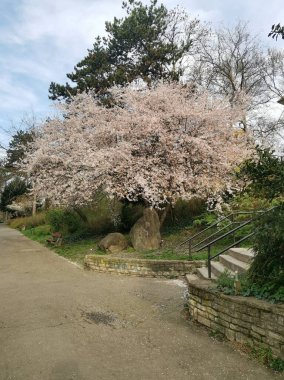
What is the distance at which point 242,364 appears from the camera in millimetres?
4355

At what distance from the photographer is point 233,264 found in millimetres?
6902

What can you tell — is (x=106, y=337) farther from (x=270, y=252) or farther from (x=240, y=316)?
(x=270, y=252)

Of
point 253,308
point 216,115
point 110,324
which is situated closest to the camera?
point 253,308

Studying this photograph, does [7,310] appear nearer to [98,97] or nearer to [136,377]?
[136,377]

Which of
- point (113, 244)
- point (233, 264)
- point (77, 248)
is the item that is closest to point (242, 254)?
point (233, 264)

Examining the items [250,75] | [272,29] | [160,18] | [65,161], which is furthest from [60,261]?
[250,75]

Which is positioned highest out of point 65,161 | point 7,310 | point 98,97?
point 98,97

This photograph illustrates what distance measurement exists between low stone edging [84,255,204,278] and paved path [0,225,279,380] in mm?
646

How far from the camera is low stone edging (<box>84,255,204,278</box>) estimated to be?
9.60m

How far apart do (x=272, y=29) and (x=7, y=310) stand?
6.58 meters

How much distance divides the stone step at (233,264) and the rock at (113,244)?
562 cm

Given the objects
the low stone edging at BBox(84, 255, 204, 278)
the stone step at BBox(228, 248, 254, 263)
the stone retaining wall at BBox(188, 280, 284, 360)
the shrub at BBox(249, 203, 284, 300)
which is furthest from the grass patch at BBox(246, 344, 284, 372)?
the low stone edging at BBox(84, 255, 204, 278)

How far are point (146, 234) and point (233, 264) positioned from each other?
20.5 ft

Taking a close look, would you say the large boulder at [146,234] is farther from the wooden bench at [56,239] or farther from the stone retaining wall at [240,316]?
the stone retaining wall at [240,316]
